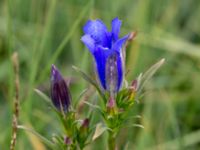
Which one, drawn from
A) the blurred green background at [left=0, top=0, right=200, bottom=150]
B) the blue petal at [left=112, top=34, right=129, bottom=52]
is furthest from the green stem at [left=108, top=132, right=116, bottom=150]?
the blurred green background at [left=0, top=0, right=200, bottom=150]

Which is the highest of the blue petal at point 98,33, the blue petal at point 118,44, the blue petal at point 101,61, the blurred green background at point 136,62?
the blue petal at point 98,33

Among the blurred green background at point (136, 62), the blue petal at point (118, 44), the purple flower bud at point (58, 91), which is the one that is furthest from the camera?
the blurred green background at point (136, 62)

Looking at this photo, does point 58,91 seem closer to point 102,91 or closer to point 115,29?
point 102,91

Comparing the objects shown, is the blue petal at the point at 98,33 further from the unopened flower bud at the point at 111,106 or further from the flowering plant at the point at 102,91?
the unopened flower bud at the point at 111,106

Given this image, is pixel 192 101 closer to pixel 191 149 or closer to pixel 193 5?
pixel 191 149

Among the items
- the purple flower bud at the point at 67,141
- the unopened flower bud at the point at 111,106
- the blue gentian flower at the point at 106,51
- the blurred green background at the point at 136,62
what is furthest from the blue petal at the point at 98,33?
the blurred green background at the point at 136,62

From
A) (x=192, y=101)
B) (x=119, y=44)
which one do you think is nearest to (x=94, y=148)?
(x=192, y=101)

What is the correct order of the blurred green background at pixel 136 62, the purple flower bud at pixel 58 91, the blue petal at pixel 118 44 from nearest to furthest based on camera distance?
the blue petal at pixel 118 44 < the purple flower bud at pixel 58 91 < the blurred green background at pixel 136 62
